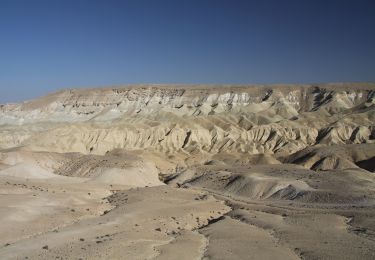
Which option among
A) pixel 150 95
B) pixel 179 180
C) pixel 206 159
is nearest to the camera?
pixel 179 180

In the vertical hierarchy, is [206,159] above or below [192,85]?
below

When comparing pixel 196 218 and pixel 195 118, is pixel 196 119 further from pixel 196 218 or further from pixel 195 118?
pixel 196 218

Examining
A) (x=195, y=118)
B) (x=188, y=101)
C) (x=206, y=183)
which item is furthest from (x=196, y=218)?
(x=188, y=101)

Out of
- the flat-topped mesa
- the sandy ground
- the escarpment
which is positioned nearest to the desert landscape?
the sandy ground

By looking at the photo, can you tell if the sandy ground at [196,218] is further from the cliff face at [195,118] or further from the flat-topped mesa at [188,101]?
the flat-topped mesa at [188,101]

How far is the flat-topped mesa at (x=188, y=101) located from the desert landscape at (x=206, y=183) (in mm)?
583

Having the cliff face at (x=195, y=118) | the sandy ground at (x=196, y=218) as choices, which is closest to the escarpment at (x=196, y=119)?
the cliff face at (x=195, y=118)

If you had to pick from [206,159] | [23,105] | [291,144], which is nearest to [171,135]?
[206,159]

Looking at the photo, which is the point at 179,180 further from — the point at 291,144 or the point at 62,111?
the point at 62,111

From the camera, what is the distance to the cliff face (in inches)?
4161

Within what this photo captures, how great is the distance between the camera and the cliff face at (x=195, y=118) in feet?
347

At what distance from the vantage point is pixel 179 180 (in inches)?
2682

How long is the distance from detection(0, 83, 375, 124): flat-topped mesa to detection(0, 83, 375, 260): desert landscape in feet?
1.91

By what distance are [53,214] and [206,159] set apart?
5582 cm
